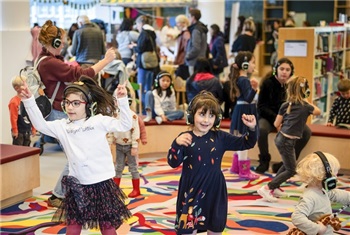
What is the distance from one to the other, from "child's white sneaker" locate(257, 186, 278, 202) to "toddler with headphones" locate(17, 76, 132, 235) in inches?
84.4

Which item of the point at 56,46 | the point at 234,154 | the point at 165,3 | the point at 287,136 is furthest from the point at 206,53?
the point at 56,46

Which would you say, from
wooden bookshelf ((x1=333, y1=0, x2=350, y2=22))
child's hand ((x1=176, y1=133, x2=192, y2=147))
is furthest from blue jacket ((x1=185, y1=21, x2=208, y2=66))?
wooden bookshelf ((x1=333, y1=0, x2=350, y2=22))

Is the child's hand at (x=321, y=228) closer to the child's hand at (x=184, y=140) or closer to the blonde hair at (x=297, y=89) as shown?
the child's hand at (x=184, y=140)

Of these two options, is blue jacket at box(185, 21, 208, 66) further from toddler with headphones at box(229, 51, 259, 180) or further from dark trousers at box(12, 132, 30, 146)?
dark trousers at box(12, 132, 30, 146)

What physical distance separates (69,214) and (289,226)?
6.52 ft

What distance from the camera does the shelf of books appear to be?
29.0 feet

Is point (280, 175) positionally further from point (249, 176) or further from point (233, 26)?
point (233, 26)

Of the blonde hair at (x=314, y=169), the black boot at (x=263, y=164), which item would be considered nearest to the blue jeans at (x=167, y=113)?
Answer: the black boot at (x=263, y=164)

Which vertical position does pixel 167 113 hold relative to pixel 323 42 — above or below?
below

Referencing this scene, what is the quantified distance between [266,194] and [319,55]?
15.1ft

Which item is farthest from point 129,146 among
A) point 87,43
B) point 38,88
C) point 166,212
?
point 87,43

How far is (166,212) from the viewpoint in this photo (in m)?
5.31

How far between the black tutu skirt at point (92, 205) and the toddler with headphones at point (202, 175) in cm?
44

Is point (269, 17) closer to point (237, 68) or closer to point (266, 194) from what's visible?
point (237, 68)
